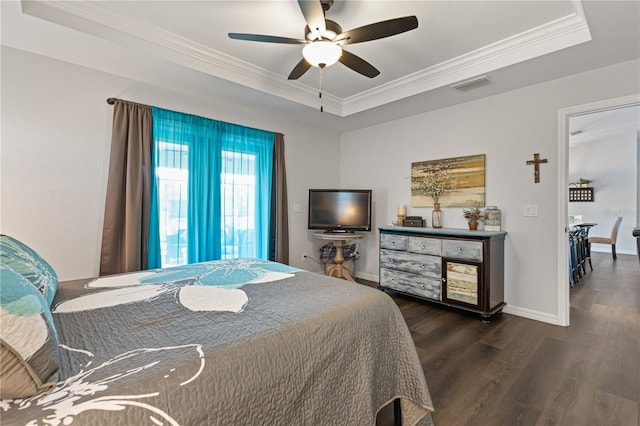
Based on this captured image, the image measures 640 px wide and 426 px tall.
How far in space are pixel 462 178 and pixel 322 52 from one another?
246cm

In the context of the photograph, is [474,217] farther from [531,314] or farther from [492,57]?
[492,57]

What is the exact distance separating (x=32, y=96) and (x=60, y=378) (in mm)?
2834

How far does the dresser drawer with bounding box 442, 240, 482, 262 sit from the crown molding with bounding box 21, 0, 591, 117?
1673 millimetres

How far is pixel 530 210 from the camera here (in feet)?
10.3

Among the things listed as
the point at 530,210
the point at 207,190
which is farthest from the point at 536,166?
the point at 207,190

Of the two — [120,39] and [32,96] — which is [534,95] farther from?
[32,96]

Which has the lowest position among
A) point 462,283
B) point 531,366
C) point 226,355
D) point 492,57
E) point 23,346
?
point 531,366

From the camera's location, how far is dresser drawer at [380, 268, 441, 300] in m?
3.33

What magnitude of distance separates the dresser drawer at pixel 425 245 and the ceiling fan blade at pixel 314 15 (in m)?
2.43

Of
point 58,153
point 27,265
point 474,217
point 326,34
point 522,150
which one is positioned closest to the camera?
point 27,265

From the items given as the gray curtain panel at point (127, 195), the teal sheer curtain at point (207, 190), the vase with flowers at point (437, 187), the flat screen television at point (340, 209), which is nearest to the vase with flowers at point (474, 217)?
the vase with flowers at point (437, 187)

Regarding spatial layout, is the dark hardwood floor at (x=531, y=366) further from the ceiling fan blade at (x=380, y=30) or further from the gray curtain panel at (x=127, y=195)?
the gray curtain panel at (x=127, y=195)

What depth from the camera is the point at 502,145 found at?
3.33m

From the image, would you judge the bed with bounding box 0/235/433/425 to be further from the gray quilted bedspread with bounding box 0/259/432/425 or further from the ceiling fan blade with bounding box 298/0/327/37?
the ceiling fan blade with bounding box 298/0/327/37
